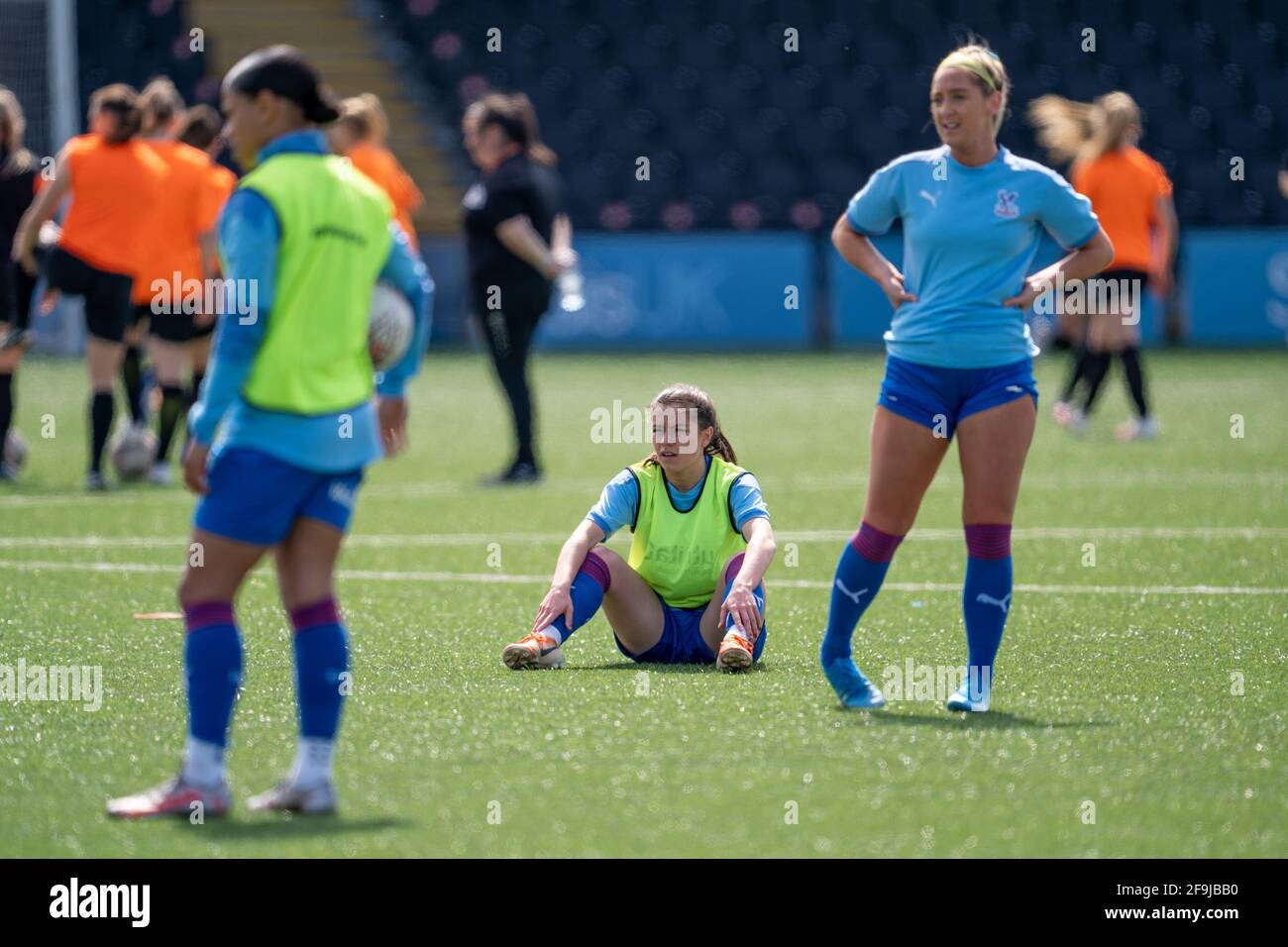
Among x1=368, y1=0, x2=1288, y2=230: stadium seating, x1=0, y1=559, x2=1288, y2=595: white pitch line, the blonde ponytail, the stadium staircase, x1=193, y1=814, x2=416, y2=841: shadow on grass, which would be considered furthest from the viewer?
the stadium staircase

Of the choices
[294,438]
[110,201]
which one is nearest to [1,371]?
[110,201]

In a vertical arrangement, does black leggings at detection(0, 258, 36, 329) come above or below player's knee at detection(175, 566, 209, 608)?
above

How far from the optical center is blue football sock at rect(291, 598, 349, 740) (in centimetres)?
452

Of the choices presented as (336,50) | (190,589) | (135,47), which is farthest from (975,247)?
(336,50)

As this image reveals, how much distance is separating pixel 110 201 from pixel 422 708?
692 centimetres

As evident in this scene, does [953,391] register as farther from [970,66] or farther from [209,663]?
[209,663]

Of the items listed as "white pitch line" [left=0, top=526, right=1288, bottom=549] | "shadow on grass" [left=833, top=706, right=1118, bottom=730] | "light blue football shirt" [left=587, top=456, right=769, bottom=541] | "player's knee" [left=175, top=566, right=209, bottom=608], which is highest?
"light blue football shirt" [left=587, top=456, right=769, bottom=541]

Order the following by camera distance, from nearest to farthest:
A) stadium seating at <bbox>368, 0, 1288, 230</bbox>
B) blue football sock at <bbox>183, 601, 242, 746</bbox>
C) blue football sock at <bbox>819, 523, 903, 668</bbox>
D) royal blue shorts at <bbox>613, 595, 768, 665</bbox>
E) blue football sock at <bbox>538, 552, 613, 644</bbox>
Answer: blue football sock at <bbox>183, 601, 242, 746</bbox> → blue football sock at <bbox>819, 523, 903, 668</bbox> → blue football sock at <bbox>538, 552, 613, 644</bbox> → royal blue shorts at <bbox>613, 595, 768, 665</bbox> → stadium seating at <bbox>368, 0, 1288, 230</bbox>

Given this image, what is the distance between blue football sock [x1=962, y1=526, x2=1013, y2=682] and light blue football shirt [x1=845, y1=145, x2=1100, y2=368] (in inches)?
20.7

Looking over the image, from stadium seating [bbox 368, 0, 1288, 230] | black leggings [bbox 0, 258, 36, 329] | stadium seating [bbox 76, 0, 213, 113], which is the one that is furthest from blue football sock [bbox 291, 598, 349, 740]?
stadium seating [bbox 76, 0, 213, 113]

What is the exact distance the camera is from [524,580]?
8516mm

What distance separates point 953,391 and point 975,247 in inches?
16.5

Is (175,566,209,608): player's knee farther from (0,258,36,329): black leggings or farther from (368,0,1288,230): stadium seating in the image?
(368,0,1288,230): stadium seating
